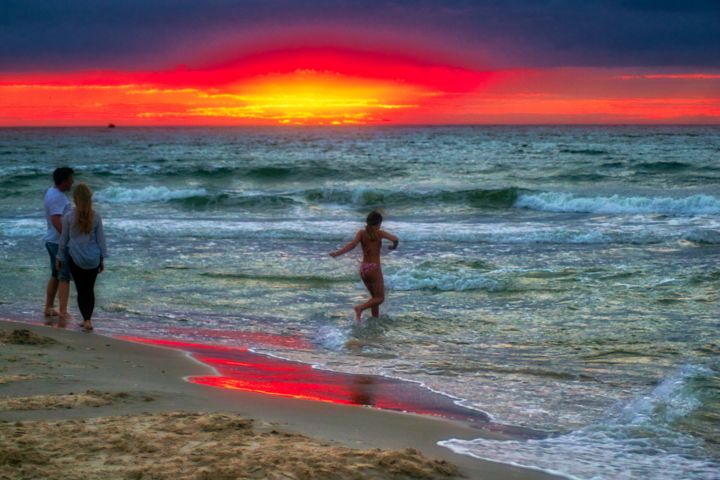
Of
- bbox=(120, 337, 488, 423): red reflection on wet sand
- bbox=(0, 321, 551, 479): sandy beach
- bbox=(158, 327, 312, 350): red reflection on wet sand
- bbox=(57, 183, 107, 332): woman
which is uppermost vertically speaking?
bbox=(57, 183, 107, 332): woman

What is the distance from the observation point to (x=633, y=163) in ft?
137

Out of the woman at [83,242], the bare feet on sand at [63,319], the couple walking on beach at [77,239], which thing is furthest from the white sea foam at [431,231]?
the woman at [83,242]

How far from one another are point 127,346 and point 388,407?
3303 millimetres

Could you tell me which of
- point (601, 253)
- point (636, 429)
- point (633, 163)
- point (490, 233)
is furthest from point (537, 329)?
point (633, 163)

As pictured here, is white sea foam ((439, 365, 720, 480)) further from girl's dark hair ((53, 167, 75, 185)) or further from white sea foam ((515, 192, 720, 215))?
white sea foam ((515, 192, 720, 215))

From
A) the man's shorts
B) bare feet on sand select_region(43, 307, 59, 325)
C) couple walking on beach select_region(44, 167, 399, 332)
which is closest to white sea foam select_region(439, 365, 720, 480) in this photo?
couple walking on beach select_region(44, 167, 399, 332)

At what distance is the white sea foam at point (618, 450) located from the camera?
5121mm

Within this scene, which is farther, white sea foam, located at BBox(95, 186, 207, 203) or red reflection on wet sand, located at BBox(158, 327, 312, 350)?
white sea foam, located at BBox(95, 186, 207, 203)

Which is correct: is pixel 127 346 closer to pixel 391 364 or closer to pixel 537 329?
pixel 391 364

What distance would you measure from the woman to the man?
0.65ft

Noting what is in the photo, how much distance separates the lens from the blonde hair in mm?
8898

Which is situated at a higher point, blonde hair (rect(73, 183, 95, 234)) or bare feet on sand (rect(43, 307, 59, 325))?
blonde hair (rect(73, 183, 95, 234))

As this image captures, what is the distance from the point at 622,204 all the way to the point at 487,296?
16.5 metres

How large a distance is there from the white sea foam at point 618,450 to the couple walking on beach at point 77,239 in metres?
5.16
